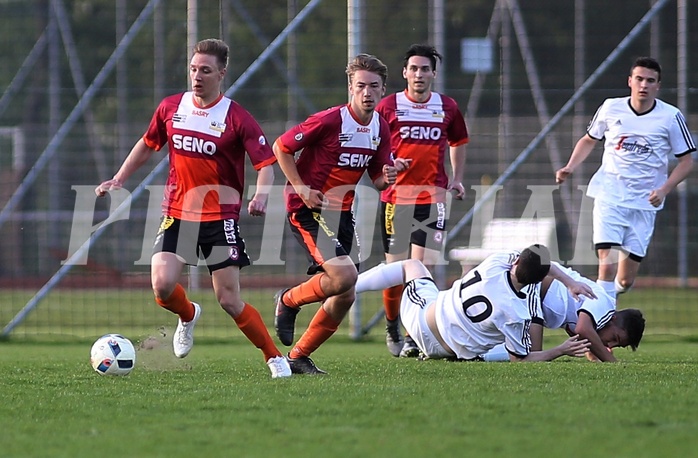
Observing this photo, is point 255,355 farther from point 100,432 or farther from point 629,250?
point 100,432

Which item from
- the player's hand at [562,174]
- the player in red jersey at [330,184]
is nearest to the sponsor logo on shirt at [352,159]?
the player in red jersey at [330,184]

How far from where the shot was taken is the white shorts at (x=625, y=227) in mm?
8789

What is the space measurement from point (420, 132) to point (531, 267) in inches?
79.3

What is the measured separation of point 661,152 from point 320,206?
330cm

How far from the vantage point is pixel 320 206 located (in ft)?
22.6

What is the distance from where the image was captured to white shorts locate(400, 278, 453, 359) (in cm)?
761

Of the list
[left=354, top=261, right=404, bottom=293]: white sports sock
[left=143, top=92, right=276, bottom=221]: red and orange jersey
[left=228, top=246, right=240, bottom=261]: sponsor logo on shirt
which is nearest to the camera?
[left=228, top=246, right=240, bottom=261]: sponsor logo on shirt

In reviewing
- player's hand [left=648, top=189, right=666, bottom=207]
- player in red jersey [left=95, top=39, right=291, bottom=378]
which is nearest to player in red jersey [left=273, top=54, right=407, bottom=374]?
player in red jersey [left=95, top=39, right=291, bottom=378]

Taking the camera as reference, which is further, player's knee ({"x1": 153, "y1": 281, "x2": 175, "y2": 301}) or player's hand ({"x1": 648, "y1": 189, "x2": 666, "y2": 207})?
player's hand ({"x1": 648, "y1": 189, "x2": 666, "y2": 207})

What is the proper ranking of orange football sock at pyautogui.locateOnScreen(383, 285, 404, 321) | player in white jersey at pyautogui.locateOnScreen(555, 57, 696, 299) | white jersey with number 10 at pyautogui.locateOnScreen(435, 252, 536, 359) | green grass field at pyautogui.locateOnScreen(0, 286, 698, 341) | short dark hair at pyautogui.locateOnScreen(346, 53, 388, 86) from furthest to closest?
green grass field at pyautogui.locateOnScreen(0, 286, 698, 341) → player in white jersey at pyautogui.locateOnScreen(555, 57, 696, 299) → orange football sock at pyautogui.locateOnScreen(383, 285, 404, 321) → white jersey with number 10 at pyautogui.locateOnScreen(435, 252, 536, 359) → short dark hair at pyautogui.locateOnScreen(346, 53, 388, 86)

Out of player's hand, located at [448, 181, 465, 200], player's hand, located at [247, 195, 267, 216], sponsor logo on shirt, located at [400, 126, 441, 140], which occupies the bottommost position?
player's hand, located at [247, 195, 267, 216]

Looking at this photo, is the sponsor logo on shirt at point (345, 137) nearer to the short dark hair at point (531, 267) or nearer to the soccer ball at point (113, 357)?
the short dark hair at point (531, 267)

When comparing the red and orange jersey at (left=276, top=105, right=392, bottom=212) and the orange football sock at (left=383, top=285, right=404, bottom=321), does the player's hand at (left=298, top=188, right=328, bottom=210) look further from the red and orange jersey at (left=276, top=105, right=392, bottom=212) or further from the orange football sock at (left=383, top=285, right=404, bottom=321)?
the orange football sock at (left=383, top=285, right=404, bottom=321)

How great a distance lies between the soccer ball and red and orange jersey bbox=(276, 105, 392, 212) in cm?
141
